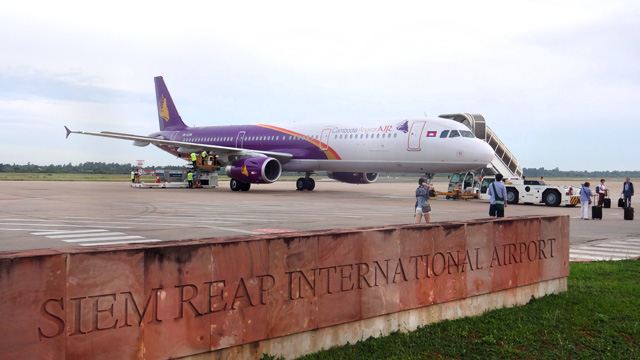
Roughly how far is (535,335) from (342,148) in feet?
86.8

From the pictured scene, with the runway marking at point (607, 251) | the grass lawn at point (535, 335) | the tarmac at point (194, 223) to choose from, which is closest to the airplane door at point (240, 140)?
the tarmac at point (194, 223)

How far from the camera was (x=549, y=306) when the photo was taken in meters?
7.77

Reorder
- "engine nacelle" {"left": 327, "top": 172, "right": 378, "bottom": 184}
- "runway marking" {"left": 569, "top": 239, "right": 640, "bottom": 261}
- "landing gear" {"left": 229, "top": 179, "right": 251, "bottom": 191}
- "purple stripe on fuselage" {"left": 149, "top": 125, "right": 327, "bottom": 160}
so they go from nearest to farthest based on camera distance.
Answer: "runway marking" {"left": 569, "top": 239, "right": 640, "bottom": 261} < "purple stripe on fuselage" {"left": 149, "top": 125, "right": 327, "bottom": 160} < "landing gear" {"left": 229, "top": 179, "right": 251, "bottom": 191} < "engine nacelle" {"left": 327, "top": 172, "right": 378, "bottom": 184}

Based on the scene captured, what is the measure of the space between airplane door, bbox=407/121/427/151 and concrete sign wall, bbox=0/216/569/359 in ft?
70.3

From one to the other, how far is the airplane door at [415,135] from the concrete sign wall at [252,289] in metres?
21.4

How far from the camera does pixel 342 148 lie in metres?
32.7

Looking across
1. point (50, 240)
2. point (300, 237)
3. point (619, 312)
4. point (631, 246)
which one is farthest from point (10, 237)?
point (631, 246)

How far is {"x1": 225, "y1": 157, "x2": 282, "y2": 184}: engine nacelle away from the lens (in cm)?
3247

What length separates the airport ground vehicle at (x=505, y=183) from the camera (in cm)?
2748

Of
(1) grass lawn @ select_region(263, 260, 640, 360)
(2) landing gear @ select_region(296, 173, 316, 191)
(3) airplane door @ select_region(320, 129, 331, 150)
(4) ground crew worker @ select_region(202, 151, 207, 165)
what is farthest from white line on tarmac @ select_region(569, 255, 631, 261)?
(4) ground crew worker @ select_region(202, 151, 207, 165)

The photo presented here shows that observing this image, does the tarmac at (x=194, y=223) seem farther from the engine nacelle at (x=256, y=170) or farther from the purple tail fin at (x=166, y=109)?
the purple tail fin at (x=166, y=109)

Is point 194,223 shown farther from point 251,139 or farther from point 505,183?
point 251,139

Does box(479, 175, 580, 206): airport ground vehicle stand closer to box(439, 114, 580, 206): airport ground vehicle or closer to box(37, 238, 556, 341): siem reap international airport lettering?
box(439, 114, 580, 206): airport ground vehicle

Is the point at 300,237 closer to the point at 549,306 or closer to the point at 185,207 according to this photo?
the point at 549,306
